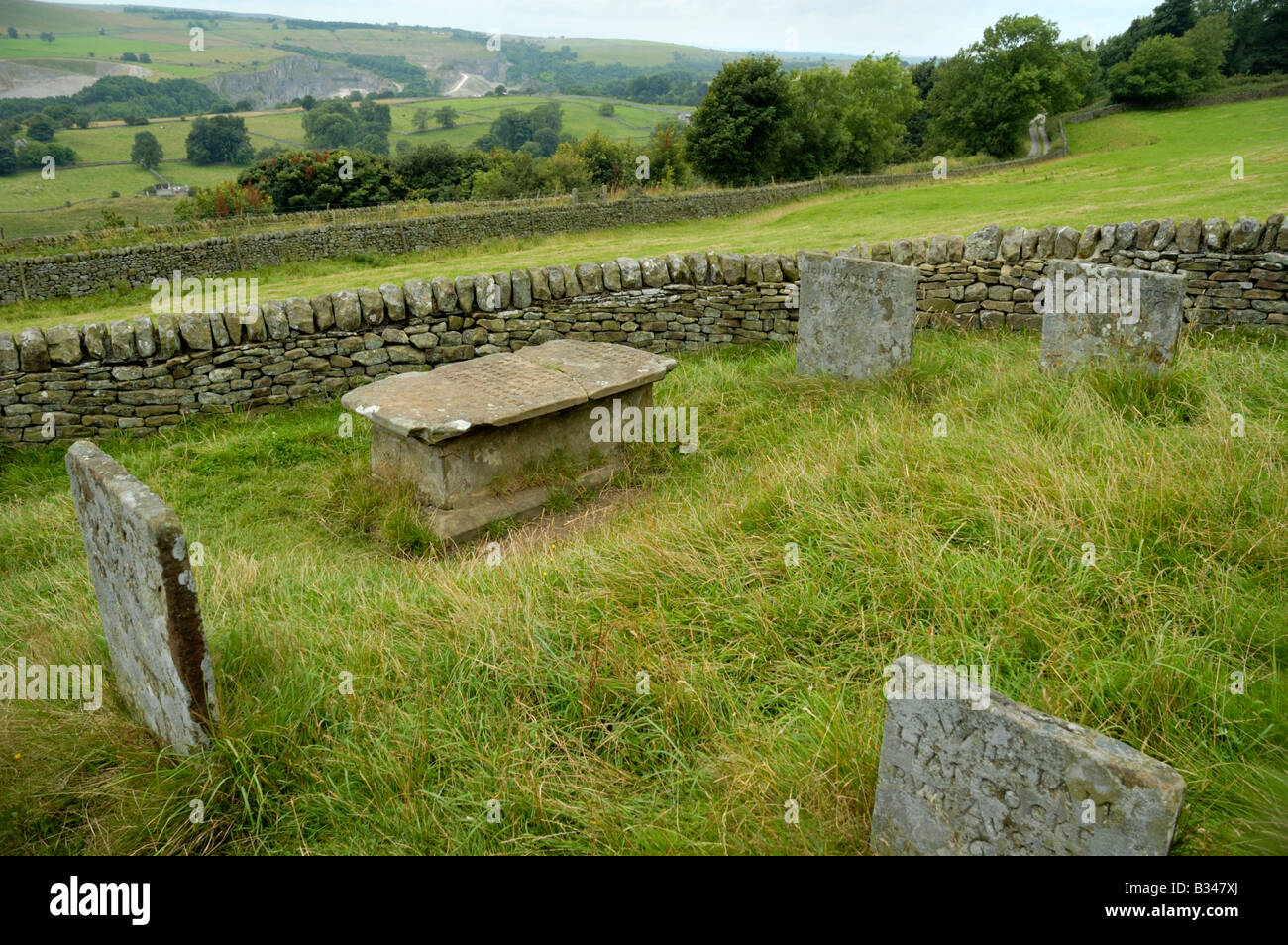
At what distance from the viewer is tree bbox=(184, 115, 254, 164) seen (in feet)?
219

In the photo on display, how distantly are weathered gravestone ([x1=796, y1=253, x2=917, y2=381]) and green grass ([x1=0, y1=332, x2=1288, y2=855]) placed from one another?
174cm

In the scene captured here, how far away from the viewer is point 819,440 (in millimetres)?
6340

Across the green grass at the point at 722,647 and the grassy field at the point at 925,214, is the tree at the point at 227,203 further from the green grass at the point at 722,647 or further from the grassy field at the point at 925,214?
the green grass at the point at 722,647

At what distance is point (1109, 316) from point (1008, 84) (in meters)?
46.8

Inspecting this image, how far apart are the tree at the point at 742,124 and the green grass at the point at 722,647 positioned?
3330cm

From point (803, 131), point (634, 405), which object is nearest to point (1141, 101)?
point (803, 131)

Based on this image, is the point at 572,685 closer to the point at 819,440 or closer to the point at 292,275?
the point at 819,440

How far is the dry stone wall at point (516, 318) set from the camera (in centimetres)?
820

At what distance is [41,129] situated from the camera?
6494 cm

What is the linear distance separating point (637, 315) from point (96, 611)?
697 centimetres

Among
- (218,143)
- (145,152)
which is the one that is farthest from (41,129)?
(218,143)

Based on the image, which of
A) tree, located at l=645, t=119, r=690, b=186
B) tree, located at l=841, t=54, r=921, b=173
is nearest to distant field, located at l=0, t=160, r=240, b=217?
tree, located at l=645, t=119, r=690, b=186

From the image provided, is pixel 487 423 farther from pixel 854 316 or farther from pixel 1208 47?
pixel 1208 47

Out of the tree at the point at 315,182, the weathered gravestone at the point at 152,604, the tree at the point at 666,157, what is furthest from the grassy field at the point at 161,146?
the weathered gravestone at the point at 152,604
